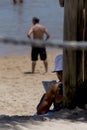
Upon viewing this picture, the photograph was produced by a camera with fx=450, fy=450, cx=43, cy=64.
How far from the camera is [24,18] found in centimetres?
1891

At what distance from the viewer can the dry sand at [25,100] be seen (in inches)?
143

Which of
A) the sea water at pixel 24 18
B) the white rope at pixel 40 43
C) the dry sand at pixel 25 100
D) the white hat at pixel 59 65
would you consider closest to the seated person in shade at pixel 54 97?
the white hat at pixel 59 65

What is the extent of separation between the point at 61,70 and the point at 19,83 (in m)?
4.52

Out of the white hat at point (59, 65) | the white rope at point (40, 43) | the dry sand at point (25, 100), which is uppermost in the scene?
the white rope at point (40, 43)

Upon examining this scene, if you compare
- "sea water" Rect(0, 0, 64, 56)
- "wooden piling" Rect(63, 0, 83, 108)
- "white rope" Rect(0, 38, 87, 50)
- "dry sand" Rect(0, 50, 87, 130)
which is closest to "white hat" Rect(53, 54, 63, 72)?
Answer: "wooden piling" Rect(63, 0, 83, 108)

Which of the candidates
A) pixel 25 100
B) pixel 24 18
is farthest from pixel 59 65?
pixel 24 18

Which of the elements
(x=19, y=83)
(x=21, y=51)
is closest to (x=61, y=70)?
(x=19, y=83)

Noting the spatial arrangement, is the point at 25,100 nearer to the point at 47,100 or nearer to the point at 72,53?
the point at 47,100

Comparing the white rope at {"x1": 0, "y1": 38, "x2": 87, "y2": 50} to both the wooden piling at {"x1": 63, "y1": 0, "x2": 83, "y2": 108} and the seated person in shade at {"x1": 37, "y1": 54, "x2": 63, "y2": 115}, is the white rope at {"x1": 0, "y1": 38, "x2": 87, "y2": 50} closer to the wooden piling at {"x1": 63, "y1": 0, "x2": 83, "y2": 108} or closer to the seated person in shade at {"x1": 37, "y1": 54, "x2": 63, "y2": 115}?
the wooden piling at {"x1": 63, "y1": 0, "x2": 83, "y2": 108}

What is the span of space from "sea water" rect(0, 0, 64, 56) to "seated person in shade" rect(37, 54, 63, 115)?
8.17 metres

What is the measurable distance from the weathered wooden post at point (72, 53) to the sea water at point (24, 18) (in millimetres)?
8306

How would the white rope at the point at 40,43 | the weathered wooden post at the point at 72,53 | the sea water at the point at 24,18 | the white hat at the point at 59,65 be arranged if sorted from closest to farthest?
the white rope at the point at 40,43 < the weathered wooden post at the point at 72,53 < the white hat at the point at 59,65 < the sea water at the point at 24,18

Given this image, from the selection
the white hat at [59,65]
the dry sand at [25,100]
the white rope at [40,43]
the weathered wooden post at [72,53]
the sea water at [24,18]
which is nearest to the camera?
the white rope at [40,43]

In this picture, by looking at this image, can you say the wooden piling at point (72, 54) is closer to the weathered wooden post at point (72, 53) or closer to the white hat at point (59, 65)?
the weathered wooden post at point (72, 53)
